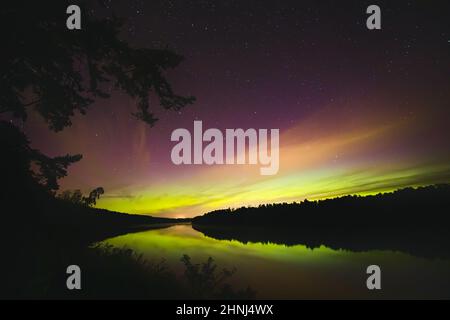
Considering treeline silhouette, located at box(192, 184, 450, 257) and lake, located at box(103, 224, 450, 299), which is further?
treeline silhouette, located at box(192, 184, 450, 257)

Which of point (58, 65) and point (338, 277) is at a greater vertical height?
point (58, 65)

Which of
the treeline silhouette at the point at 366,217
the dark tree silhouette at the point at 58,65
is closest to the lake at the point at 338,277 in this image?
the dark tree silhouette at the point at 58,65

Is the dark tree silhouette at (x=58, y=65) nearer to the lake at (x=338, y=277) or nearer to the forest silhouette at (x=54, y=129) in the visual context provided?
the forest silhouette at (x=54, y=129)

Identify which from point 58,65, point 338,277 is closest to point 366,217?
point 338,277

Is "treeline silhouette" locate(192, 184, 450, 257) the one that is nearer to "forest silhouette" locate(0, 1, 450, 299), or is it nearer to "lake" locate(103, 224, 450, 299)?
"lake" locate(103, 224, 450, 299)

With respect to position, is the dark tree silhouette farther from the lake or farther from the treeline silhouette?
the treeline silhouette

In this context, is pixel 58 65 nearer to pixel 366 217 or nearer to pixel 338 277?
pixel 338 277

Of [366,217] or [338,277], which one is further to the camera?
[366,217]

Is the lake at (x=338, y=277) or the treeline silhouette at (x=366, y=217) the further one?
the treeline silhouette at (x=366, y=217)

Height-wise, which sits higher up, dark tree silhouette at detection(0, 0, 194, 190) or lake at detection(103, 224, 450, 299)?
dark tree silhouette at detection(0, 0, 194, 190)

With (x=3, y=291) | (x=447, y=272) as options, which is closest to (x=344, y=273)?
(x=447, y=272)

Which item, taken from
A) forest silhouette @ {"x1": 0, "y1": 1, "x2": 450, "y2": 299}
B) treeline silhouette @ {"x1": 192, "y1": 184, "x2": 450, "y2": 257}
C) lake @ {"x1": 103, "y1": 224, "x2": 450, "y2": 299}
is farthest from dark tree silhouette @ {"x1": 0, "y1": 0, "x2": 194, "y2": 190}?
treeline silhouette @ {"x1": 192, "y1": 184, "x2": 450, "y2": 257}

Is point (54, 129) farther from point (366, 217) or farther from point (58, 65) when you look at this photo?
point (366, 217)

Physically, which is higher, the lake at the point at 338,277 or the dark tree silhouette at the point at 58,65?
the dark tree silhouette at the point at 58,65
